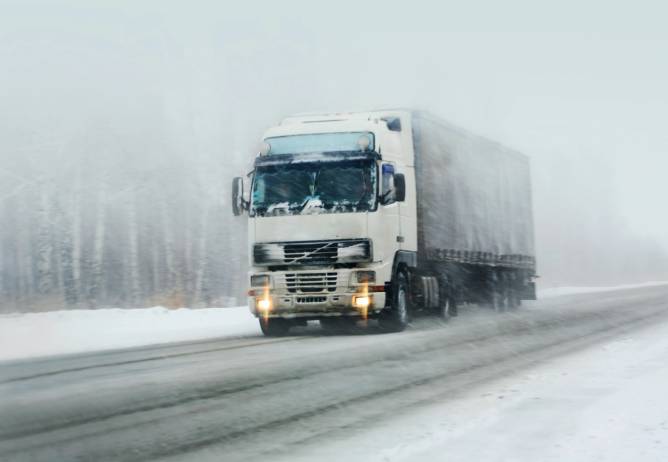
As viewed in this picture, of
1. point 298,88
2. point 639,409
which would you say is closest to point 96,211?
point 298,88

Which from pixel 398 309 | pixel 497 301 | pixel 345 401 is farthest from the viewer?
pixel 497 301

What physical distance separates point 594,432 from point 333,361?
6.19 m

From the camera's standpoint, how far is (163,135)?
77000 millimetres

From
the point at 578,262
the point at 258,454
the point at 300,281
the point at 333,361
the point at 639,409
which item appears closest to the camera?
the point at 258,454

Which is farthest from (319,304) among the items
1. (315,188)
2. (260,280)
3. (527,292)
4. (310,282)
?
Answer: (527,292)

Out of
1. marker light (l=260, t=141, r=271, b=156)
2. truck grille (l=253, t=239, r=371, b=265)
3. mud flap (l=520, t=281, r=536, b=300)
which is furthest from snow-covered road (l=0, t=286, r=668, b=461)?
mud flap (l=520, t=281, r=536, b=300)

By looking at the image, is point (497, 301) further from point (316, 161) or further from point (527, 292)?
point (316, 161)

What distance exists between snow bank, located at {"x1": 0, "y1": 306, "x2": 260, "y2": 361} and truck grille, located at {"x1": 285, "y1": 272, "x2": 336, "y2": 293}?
245 cm

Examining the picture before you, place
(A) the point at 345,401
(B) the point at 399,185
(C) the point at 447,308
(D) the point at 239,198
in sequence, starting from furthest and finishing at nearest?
(C) the point at 447,308 < (D) the point at 239,198 < (B) the point at 399,185 < (A) the point at 345,401

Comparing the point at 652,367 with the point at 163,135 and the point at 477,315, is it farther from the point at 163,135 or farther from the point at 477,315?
the point at 163,135

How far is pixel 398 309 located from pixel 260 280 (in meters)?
2.60

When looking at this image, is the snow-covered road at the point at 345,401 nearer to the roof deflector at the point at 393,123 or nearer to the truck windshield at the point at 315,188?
the truck windshield at the point at 315,188

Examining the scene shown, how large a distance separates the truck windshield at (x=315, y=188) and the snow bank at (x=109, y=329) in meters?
3.06

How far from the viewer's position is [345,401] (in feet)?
32.9
